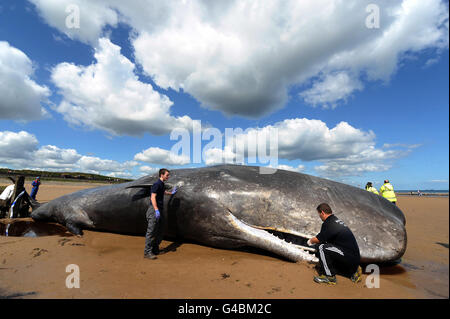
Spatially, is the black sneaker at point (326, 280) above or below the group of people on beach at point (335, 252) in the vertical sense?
below

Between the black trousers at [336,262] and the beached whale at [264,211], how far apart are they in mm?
524

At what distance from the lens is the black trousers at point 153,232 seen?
465cm

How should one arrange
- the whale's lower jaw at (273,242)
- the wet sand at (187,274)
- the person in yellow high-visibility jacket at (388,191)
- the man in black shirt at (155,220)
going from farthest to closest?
the person in yellow high-visibility jacket at (388,191) < the man in black shirt at (155,220) < the whale's lower jaw at (273,242) < the wet sand at (187,274)

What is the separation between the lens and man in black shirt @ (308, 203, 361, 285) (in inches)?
136

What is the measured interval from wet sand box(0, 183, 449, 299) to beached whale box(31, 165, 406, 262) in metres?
0.37

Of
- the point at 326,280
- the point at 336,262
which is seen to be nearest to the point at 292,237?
the point at 336,262

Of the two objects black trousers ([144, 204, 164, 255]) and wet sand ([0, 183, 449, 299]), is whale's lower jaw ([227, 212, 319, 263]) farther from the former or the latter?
black trousers ([144, 204, 164, 255])

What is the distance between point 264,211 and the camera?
4.75 m

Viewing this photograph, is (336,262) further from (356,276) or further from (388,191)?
(388,191)

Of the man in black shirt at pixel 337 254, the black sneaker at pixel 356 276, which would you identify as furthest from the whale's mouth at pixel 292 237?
the black sneaker at pixel 356 276

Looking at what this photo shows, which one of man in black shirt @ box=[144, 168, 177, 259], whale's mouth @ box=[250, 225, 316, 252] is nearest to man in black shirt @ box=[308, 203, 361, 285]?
whale's mouth @ box=[250, 225, 316, 252]

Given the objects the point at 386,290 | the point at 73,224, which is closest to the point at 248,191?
the point at 386,290

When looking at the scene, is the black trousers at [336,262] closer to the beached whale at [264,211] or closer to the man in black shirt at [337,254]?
the man in black shirt at [337,254]
